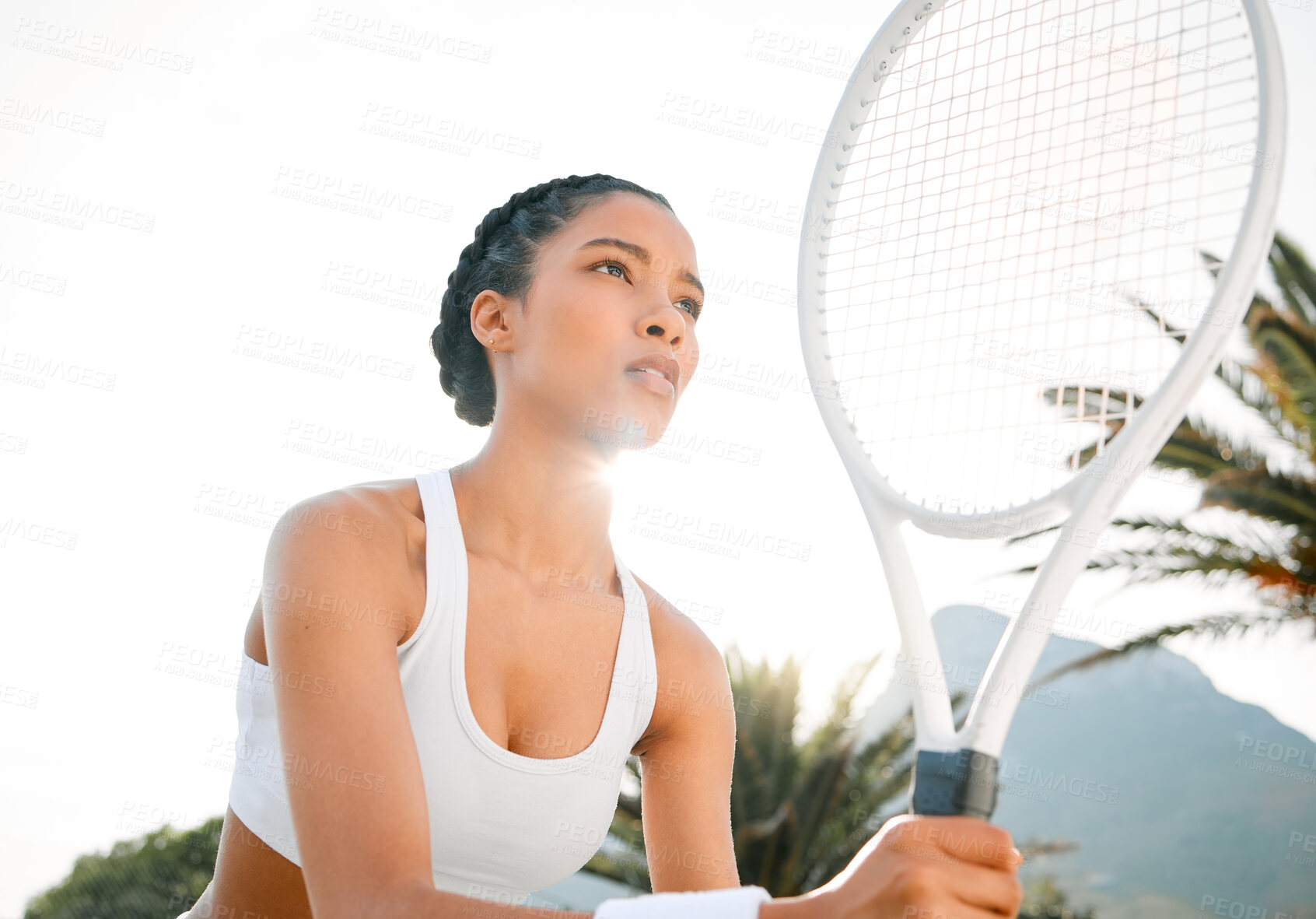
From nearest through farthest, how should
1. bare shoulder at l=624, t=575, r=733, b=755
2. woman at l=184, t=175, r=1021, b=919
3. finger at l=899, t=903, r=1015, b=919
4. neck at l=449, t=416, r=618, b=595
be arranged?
finger at l=899, t=903, r=1015, b=919, woman at l=184, t=175, r=1021, b=919, neck at l=449, t=416, r=618, b=595, bare shoulder at l=624, t=575, r=733, b=755

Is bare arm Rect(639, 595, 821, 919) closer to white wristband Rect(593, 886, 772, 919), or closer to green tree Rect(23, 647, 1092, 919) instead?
white wristband Rect(593, 886, 772, 919)

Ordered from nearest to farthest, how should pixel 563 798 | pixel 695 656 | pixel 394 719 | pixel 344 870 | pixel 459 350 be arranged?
→ pixel 344 870, pixel 394 719, pixel 563 798, pixel 695 656, pixel 459 350

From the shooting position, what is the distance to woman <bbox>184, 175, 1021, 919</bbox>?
1.54 m

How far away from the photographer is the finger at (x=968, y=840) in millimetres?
1190

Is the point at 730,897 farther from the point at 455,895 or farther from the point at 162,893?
the point at 162,893

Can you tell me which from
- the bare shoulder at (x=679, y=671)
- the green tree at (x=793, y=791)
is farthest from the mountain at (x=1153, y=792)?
the bare shoulder at (x=679, y=671)

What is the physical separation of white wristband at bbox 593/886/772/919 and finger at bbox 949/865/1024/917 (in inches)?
9.1

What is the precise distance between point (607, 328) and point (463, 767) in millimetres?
873

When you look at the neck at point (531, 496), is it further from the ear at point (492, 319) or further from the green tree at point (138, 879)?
the green tree at point (138, 879)

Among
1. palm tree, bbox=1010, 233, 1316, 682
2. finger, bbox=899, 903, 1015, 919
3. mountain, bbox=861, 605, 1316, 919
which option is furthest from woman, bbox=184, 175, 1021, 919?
mountain, bbox=861, 605, 1316, 919

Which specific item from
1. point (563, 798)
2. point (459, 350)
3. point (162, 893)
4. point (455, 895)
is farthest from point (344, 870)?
point (162, 893)

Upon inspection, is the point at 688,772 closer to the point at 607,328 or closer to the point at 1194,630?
the point at 607,328

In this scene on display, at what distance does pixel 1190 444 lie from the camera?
8805mm

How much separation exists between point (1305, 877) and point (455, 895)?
67691 millimetres
